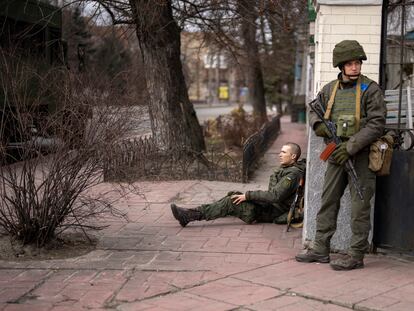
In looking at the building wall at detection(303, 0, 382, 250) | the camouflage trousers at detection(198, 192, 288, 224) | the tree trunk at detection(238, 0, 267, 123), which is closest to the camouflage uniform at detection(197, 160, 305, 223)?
the camouflage trousers at detection(198, 192, 288, 224)

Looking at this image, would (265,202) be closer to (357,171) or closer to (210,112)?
(357,171)

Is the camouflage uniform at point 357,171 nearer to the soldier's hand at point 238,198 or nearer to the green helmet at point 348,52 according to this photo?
the green helmet at point 348,52

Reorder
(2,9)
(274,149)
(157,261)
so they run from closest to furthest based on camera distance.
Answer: (157,261) < (2,9) < (274,149)

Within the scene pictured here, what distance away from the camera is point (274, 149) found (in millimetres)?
17812

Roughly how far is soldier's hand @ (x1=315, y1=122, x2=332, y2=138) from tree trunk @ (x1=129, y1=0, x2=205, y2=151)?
20.6 feet

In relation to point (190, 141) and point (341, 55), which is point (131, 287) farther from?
point (190, 141)

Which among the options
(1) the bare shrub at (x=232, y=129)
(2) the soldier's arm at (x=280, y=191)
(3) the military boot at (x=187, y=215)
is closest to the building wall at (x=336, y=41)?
(2) the soldier's arm at (x=280, y=191)

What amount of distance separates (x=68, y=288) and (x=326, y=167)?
2513 mm

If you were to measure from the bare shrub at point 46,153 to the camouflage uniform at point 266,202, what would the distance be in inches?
61.9

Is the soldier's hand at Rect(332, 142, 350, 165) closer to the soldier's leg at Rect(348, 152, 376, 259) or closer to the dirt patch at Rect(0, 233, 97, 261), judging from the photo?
the soldier's leg at Rect(348, 152, 376, 259)

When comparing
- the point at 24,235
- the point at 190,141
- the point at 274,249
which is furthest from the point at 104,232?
the point at 190,141

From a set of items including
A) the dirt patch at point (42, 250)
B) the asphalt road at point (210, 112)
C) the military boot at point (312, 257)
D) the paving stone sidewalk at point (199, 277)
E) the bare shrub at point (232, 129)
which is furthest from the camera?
the asphalt road at point (210, 112)

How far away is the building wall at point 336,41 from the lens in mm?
5824

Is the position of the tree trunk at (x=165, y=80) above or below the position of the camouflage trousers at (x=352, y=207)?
above
